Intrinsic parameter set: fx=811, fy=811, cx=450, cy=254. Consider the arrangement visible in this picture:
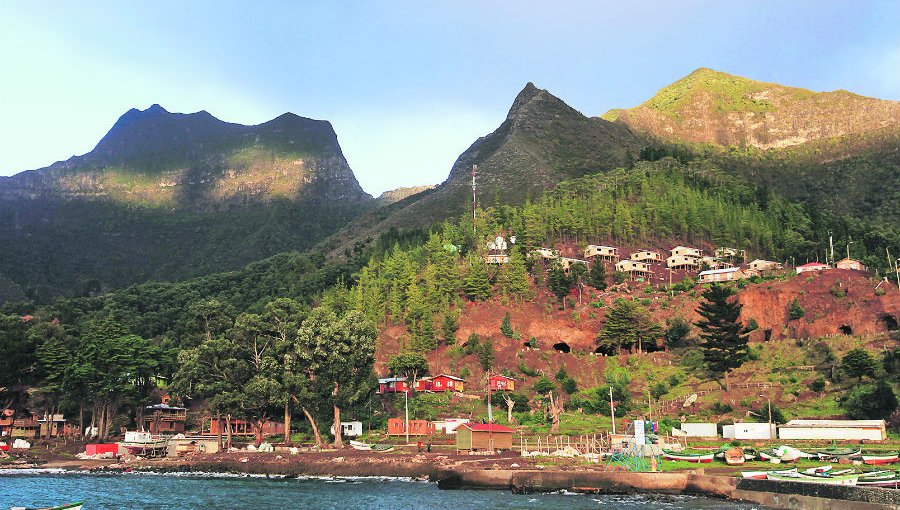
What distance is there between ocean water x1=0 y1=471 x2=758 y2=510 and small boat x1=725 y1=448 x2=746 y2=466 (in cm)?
830

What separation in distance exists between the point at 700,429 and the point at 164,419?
64571 mm

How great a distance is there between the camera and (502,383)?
313 feet

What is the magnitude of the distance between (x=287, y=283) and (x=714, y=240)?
86.0 metres

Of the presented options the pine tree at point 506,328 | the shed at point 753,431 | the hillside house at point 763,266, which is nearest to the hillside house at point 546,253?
the pine tree at point 506,328

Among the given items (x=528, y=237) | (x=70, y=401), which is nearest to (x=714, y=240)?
(x=528, y=237)

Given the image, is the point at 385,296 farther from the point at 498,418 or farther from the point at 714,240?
the point at 714,240

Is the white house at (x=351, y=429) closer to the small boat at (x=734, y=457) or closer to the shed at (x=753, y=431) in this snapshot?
the shed at (x=753, y=431)

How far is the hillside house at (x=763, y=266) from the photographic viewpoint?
128 meters

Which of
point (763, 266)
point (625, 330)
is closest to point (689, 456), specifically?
point (625, 330)

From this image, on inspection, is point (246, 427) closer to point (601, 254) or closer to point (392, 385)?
point (392, 385)

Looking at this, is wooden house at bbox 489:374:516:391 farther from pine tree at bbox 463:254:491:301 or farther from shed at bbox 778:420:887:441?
shed at bbox 778:420:887:441

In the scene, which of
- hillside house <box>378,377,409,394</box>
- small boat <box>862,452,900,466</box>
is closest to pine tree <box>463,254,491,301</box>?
hillside house <box>378,377,409,394</box>

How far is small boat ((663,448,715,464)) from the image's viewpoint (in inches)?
2340

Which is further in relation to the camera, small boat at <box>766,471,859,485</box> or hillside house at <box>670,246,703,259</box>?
hillside house at <box>670,246,703,259</box>
